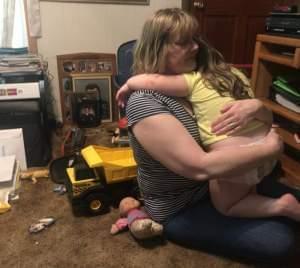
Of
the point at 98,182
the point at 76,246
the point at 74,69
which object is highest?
the point at 74,69

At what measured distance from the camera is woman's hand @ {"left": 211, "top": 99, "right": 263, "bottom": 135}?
3.46ft

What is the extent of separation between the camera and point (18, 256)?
1175mm

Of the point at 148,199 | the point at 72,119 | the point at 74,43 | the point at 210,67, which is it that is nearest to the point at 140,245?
the point at 148,199

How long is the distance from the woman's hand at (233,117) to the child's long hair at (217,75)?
2.2 inches

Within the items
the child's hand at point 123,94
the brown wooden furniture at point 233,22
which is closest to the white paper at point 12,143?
the child's hand at point 123,94

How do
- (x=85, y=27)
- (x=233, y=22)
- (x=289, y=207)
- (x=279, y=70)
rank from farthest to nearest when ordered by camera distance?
(x=233, y=22) → (x=85, y=27) → (x=279, y=70) → (x=289, y=207)

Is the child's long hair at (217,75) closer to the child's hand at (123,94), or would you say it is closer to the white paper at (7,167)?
the child's hand at (123,94)

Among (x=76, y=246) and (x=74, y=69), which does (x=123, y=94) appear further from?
(x=74, y=69)

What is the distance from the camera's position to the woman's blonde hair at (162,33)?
40.8 inches

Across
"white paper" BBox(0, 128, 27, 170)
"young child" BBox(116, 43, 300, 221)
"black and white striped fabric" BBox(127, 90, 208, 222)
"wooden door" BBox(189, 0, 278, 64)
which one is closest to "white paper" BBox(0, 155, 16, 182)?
"white paper" BBox(0, 128, 27, 170)

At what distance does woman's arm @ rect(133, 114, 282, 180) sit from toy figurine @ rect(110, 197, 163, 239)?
0.28 m

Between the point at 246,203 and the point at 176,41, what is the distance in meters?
0.58

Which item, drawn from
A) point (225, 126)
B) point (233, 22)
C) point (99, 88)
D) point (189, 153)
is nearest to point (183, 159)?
point (189, 153)

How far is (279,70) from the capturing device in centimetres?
201
